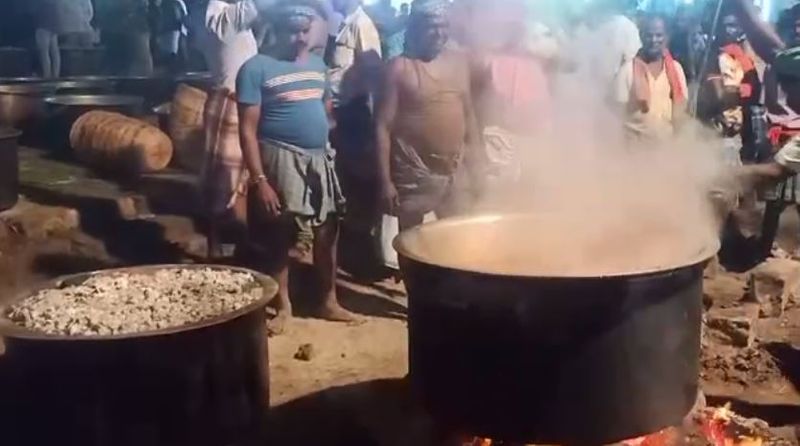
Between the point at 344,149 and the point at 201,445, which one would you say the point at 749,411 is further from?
the point at 344,149

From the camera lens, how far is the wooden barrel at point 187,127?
9398mm

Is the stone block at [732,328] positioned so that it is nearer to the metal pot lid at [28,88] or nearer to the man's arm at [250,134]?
the man's arm at [250,134]

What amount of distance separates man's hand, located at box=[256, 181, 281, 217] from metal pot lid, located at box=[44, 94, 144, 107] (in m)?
4.93

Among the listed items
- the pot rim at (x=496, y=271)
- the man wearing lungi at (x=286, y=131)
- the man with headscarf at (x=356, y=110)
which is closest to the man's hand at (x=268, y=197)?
the man wearing lungi at (x=286, y=131)

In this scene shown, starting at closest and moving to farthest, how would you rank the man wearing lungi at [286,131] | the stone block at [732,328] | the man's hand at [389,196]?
the stone block at [732,328], the man wearing lungi at [286,131], the man's hand at [389,196]

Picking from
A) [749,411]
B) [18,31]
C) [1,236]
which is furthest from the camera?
[18,31]

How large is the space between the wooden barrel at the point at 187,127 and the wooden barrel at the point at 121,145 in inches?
4.1

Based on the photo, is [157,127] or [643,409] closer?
[643,409]

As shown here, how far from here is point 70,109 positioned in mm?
10258

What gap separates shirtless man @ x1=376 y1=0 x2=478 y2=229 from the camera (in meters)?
6.34

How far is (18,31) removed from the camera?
1419cm

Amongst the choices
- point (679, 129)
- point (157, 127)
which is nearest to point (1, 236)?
point (157, 127)

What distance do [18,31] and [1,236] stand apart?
7.62m

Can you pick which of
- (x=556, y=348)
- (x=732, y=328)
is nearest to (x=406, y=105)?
(x=732, y=328)
